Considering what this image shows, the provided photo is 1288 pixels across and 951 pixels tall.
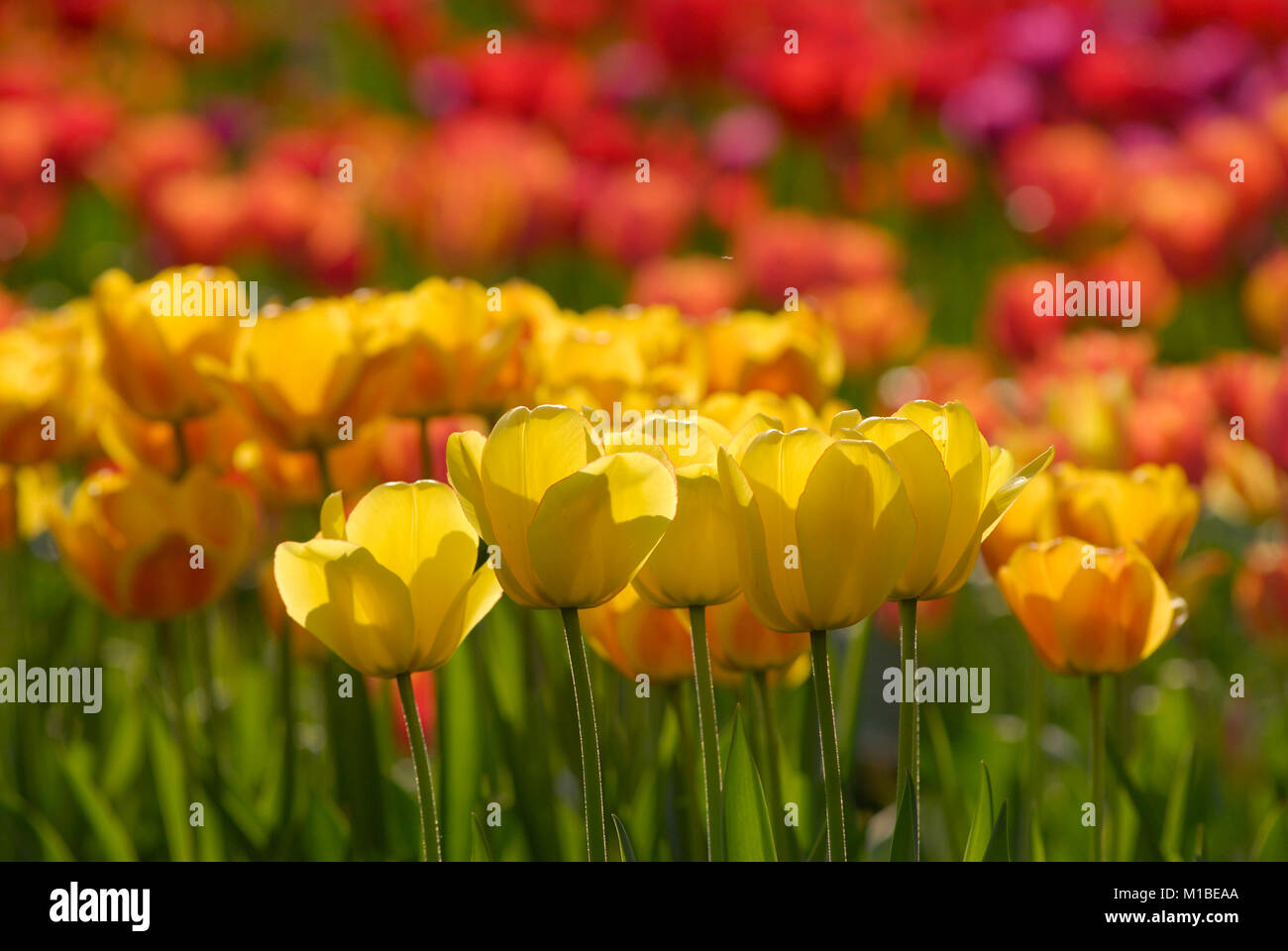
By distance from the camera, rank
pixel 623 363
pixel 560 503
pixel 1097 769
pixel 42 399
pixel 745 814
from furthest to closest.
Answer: pixel 42 399 → pixel 623 363 → pixel 1097 769 → pixel 745 814 → pixel 560 503

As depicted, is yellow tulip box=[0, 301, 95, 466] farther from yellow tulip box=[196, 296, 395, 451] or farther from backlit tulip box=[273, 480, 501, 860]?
backlit tulip box=[273, 480, 501, 860]

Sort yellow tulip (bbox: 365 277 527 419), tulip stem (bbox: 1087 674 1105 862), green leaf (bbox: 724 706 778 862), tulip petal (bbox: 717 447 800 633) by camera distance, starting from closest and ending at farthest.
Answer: tulip petal (bbox: 717 447 800 633) → green leaf (bbox: 724 706 778 862) → tulip stem (bbox: 1087 674 1105 862) → yellow tulip (bbox: 365 277 527 419)

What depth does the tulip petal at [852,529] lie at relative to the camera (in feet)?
2.24

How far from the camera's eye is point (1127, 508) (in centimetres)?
93

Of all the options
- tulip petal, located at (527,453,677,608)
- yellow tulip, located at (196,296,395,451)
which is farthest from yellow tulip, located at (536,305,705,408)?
tulip petal, located at (527,453,677,608)

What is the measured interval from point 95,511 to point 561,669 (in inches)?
14.9

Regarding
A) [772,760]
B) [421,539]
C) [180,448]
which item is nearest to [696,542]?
[421,539]

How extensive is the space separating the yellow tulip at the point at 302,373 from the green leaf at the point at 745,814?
38 cm

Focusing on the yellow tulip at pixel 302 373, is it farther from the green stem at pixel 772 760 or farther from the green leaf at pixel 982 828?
the green leaf at pixel 982 828

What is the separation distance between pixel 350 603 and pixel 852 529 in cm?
26

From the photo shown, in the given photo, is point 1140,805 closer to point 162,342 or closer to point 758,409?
point 758,409

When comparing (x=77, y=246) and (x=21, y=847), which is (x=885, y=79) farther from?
(x=21, y=847)

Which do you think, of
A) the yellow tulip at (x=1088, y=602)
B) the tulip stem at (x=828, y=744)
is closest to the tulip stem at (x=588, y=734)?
the tulip stem at (x=828, y=744)

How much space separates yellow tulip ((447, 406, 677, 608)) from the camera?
0.68 metres
